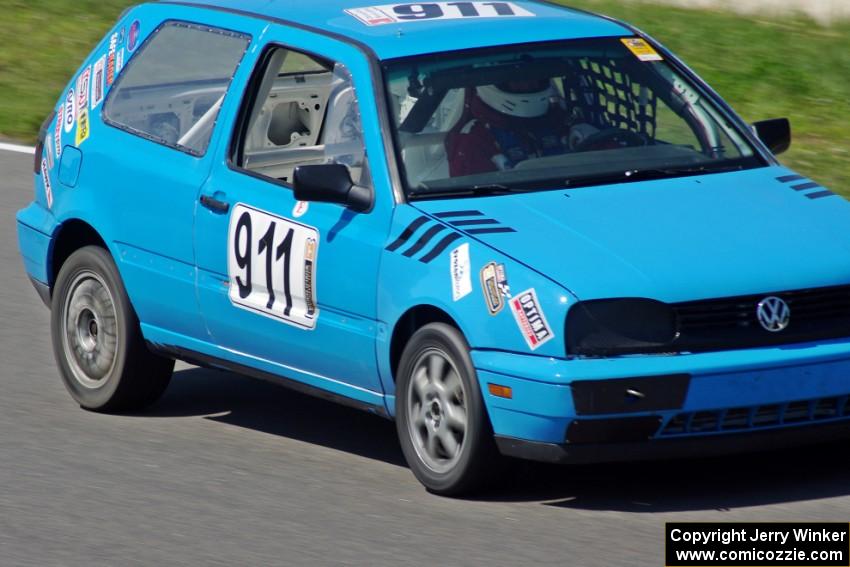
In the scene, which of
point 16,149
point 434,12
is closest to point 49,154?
point 434,12

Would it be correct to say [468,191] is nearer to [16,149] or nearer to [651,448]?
[651,448]

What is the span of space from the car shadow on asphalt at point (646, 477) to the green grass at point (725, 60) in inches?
190

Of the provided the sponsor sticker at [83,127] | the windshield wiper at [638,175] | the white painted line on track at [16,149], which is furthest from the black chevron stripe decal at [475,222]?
the white painted line on track at [16,149]

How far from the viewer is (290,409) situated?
8547 mm

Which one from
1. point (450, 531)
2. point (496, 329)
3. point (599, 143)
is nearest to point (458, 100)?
point (599, 143)

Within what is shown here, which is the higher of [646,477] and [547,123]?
[547,123]

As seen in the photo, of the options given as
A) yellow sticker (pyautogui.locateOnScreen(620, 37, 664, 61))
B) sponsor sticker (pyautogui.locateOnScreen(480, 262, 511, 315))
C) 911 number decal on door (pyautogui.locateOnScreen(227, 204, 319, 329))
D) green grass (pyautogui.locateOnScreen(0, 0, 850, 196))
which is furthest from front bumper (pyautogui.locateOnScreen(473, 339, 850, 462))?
green grass (pyautogui.locateOnScreen(0, 0, 850, 196))

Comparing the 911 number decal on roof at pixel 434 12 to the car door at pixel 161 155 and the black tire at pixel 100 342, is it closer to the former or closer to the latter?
the car door at pixel 161 155

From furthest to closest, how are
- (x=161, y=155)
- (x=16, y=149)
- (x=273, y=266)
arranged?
(x=16, y=149) → (x=161, y=155) → (x=273, y=266)

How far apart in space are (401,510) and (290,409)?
6.03ft

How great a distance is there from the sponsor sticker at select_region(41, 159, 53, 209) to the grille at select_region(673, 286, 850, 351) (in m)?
3.47

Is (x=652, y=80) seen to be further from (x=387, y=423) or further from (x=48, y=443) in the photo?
(x=48, y=443)

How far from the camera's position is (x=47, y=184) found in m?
8.91

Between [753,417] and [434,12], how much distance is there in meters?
2.39
